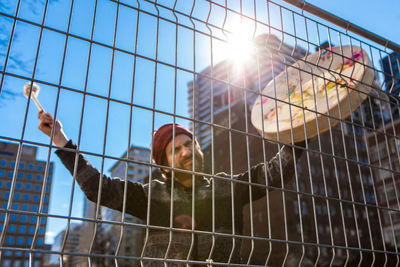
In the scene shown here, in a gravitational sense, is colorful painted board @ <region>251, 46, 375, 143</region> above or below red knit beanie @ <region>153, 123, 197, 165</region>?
above

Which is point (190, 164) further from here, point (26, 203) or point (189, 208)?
point (26, 203)

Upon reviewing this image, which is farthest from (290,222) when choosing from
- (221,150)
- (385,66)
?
(385,66)

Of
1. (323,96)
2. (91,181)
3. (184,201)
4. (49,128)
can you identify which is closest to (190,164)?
(184,201)

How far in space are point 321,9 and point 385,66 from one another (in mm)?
677

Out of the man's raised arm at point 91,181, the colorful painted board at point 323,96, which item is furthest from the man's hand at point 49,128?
the colorful painted board at point 323,96

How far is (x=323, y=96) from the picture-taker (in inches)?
95.9

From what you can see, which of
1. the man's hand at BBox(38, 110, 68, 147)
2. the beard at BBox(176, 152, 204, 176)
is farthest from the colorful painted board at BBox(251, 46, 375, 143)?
the man's hand at BBox(38, 110, 68, 147)

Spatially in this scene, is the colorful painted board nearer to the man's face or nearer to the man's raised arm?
the man's face

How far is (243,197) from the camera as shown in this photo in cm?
232

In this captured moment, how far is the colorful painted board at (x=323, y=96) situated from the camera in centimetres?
222

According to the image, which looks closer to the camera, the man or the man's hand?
the man's hand

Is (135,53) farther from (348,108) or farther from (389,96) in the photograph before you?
(389,96)

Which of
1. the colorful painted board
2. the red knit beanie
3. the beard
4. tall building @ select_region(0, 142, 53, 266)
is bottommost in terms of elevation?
tall building @ select_region(0, 142, 53, 266)

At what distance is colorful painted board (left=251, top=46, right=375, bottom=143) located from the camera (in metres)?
2.22
